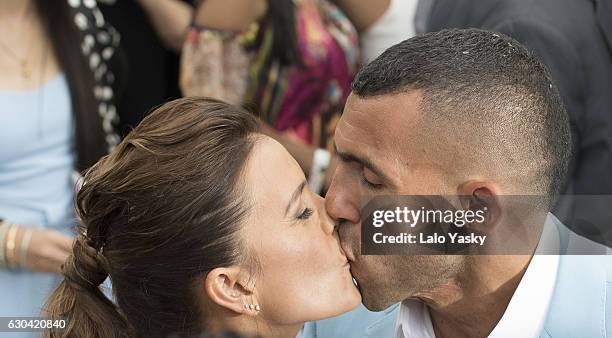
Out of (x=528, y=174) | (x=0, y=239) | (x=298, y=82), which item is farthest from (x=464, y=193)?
(x=0, y=239)

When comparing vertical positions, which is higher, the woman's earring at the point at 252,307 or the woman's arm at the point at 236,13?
the woman's arm at the point at 236,13

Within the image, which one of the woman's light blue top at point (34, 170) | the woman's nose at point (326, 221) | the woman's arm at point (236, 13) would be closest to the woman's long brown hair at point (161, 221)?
the woman's nose at point (326, 221)

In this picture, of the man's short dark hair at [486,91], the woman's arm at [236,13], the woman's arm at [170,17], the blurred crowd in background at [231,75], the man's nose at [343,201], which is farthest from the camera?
the woman's arm at [170,17]

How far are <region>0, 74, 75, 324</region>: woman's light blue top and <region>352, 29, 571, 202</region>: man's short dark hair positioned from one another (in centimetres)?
114

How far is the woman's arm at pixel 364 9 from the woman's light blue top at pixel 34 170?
88cm

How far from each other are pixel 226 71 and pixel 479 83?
120cm

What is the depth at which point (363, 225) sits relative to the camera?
1.68 metres

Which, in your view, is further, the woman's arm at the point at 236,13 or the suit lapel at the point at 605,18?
the woman's arm at the point at 236,13

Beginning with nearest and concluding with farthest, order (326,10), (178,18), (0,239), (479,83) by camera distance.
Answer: (479,83)
(0,239)
(326,10)
(178,18)

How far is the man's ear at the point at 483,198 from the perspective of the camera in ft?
5.22

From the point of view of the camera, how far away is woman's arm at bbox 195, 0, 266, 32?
8.63 feet

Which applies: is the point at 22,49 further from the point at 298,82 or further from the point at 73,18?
the point at 298,82

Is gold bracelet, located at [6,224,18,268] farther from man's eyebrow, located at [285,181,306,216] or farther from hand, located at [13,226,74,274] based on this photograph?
man's eyebrow, located at [285,181,306,216]

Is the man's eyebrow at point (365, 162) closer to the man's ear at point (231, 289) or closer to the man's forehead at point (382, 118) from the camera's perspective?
the man's forehead at point (382, 118)
